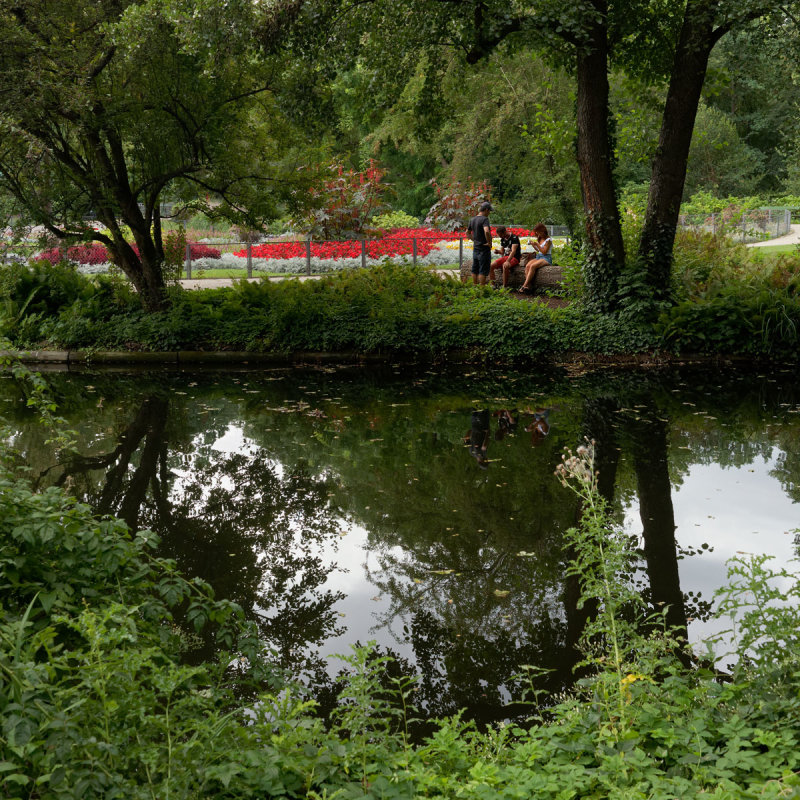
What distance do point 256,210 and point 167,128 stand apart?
6.77 ft

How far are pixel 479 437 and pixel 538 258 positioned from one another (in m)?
8.73

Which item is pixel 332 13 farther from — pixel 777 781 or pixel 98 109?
pixel 777 781

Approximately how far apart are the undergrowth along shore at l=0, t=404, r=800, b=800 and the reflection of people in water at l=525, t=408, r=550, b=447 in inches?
223

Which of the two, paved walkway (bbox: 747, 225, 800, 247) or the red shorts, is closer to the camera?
the red shorts

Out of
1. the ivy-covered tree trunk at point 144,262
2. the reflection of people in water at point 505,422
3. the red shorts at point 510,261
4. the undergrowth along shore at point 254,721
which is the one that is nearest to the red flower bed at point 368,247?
the red shorts at point 510,261

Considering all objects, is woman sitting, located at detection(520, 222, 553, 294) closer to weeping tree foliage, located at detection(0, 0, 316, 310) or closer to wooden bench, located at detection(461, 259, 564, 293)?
wooden bench, located at detection(461, 259, 564, 293)

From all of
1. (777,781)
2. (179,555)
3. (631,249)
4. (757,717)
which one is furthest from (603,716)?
(631,249)

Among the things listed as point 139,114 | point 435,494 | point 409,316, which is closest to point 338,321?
point 409,316

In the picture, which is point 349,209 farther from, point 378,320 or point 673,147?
point 673,147

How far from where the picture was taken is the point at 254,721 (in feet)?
13.7

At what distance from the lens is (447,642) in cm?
516

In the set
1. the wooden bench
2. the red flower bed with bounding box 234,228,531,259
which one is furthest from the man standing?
the red flower bed with bounding box 234,228,531,259

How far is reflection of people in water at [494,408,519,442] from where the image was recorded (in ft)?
33.0

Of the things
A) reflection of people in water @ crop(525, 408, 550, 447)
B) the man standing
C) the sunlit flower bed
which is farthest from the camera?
the sunlit flower bed
